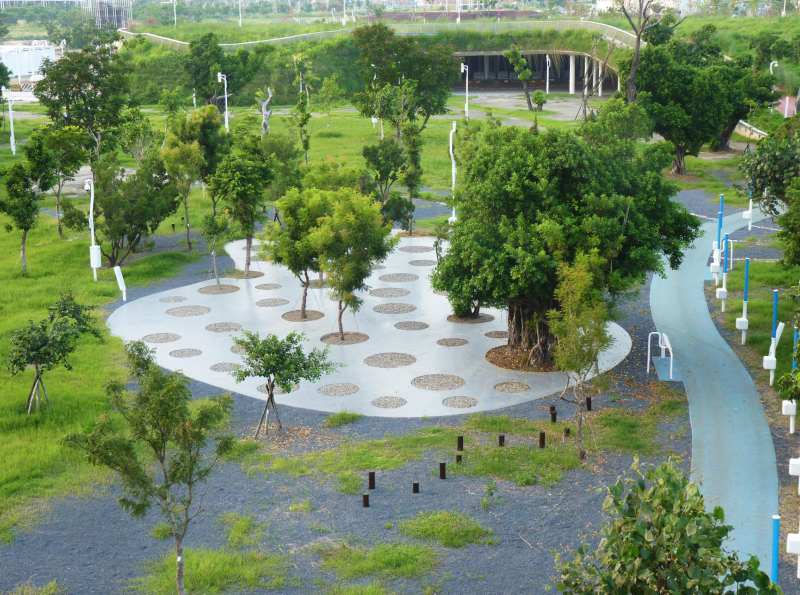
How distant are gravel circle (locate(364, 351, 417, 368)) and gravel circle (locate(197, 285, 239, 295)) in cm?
923

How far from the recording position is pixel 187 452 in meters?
17.4

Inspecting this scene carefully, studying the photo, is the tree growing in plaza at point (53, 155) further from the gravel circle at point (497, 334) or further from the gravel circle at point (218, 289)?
the gravel circle at point (497, 334)

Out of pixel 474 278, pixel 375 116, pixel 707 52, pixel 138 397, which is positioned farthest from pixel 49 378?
pixel 707 52

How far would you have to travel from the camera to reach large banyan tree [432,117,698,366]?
2881 cm

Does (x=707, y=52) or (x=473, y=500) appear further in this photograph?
(x=707, y=52)

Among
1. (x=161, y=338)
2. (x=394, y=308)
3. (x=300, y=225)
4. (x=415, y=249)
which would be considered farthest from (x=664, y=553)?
(x=415, y=249)

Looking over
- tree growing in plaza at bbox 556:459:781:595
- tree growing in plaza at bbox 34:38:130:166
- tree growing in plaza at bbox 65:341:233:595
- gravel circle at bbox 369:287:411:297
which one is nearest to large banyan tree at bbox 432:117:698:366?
gravel circle at bbox 369:287:411:297

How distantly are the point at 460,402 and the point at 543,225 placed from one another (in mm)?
5005

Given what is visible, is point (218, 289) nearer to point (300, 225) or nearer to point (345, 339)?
point (300, 225)

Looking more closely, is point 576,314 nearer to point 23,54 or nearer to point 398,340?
point 398,340

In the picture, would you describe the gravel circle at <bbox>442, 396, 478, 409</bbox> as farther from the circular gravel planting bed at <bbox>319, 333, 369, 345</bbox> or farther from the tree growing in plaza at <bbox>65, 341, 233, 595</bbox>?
the tree growing in plaza at <bbox>65, 341, 233, 595</bbox>

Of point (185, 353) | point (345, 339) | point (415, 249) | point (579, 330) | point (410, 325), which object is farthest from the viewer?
point (415, 249)

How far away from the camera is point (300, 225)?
33875 mm

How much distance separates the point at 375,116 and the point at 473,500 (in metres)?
48.1
